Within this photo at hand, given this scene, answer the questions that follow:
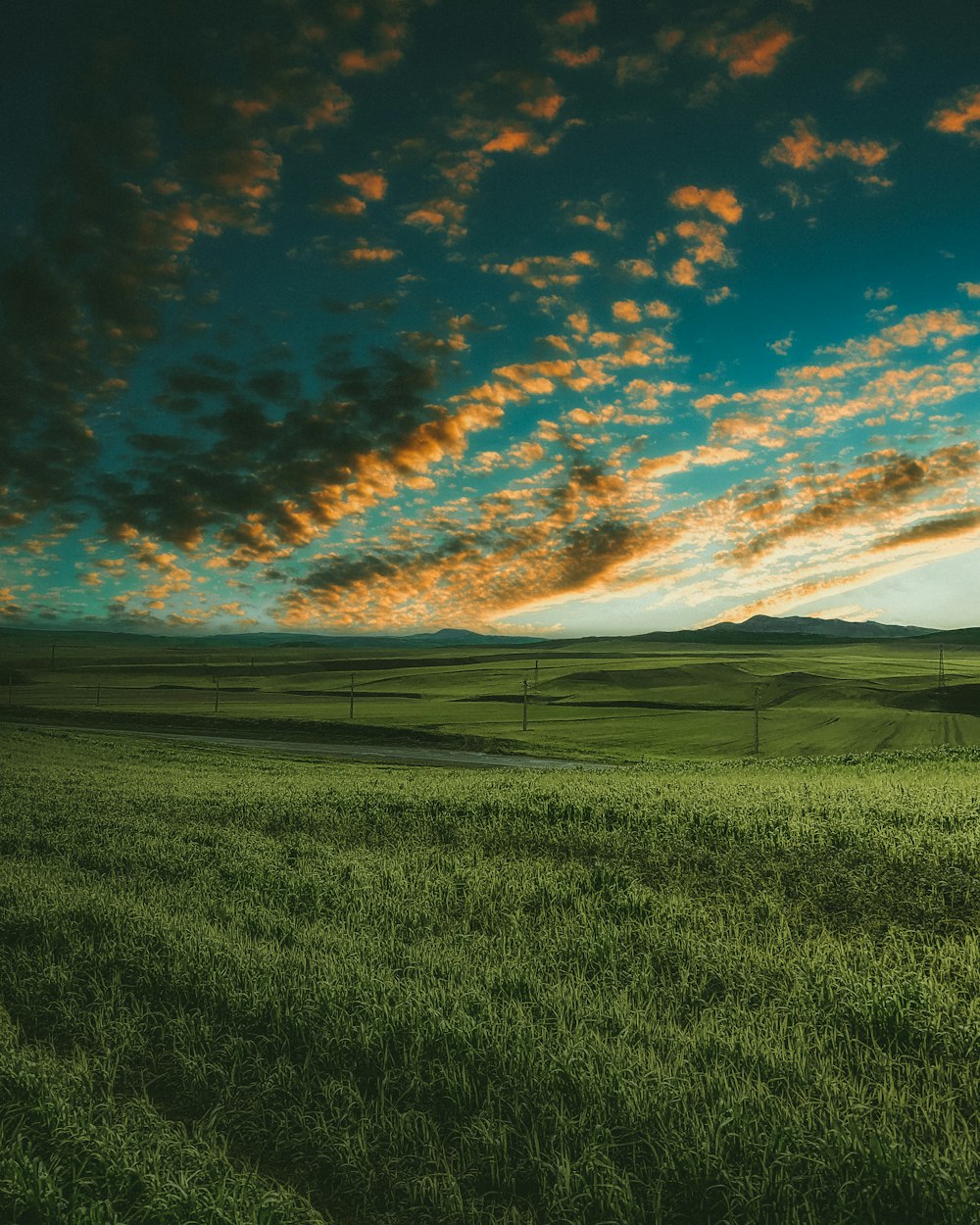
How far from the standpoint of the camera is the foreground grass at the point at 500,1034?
13.2 feet

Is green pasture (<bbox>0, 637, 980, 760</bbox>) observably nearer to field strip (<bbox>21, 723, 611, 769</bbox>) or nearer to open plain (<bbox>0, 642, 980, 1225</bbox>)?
field strip (<bbox>21, 723, 611, 769</bbox>)

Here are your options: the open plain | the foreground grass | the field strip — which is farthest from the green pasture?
the foreground grass

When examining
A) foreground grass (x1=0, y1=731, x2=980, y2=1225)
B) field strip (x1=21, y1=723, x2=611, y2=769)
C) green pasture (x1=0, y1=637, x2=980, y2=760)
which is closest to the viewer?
foreground grass (x1=0, y1=731, x2=980, y2=1225)

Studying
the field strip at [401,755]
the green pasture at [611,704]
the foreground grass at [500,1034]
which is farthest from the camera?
the green pasture at [611,704]

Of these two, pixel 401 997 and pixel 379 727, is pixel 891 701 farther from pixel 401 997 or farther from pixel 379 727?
pixel 401 997

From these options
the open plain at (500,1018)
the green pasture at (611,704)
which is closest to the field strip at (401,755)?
the green pasture at (611,704)

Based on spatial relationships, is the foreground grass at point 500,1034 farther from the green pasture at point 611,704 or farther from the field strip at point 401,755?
the green pasture at point 611,704

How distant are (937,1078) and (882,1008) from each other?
0.76 meters

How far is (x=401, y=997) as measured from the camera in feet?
19.7

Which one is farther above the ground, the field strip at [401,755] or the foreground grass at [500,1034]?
the foreground grass at [500,1034]

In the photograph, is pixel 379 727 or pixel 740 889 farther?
pixel 379 727

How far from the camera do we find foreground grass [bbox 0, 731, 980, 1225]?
13.2ft

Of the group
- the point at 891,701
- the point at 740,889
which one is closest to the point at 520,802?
the point at 740,889

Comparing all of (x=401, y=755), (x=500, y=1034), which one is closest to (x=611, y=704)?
(x=401, y=755)
